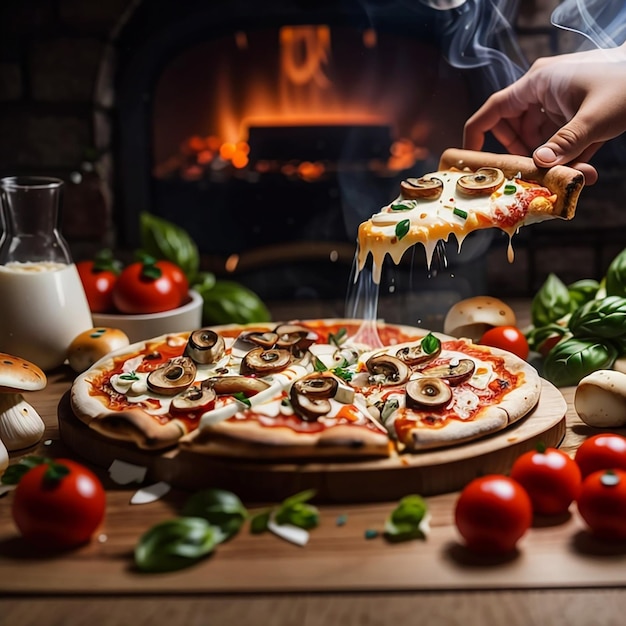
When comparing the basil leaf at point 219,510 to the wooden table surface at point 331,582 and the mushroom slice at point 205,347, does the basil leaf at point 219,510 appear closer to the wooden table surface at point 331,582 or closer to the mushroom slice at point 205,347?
the wooden table surface at point 331,582

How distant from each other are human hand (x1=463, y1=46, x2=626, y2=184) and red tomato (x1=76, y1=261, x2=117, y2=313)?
4.31 ft

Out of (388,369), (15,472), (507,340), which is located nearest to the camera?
(15,472)

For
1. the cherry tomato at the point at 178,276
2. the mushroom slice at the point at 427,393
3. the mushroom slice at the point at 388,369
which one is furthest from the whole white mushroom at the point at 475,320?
the cherry tomato at the point at 178,276

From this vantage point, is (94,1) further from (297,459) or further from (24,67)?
(297,459)

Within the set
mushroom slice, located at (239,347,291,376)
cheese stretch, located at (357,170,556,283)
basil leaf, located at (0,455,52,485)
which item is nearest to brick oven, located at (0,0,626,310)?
cheese stretch, located at (357,170,556,283)

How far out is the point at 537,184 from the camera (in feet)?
8.38

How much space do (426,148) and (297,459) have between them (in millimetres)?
2986

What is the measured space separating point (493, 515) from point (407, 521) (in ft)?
0.58

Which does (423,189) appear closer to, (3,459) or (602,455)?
(602,455)

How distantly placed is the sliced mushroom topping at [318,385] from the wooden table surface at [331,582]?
39 centimetres

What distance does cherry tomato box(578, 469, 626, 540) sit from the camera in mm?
1726

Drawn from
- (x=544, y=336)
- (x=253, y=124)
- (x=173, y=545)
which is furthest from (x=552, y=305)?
(x=253, y=124)

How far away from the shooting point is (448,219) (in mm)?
2459

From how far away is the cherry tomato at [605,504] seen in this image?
1.73 m
